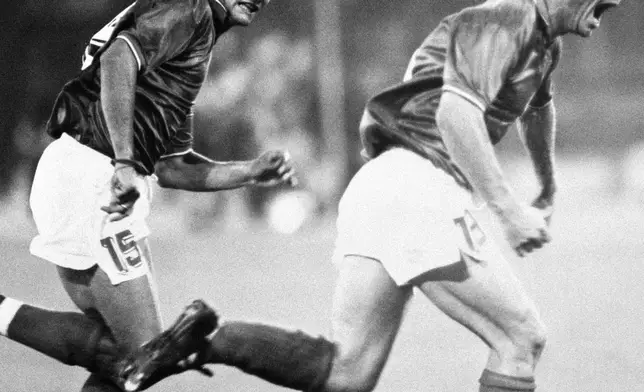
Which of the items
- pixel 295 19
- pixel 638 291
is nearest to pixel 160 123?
pixel 638 291

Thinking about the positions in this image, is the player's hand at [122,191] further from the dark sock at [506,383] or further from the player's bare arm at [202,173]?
the dark sock at [506,383]

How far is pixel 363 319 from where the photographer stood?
2555 mm

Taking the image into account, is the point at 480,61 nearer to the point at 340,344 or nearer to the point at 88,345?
the point at 340,344

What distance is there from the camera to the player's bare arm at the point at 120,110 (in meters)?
2.81

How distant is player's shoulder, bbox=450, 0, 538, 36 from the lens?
2.54 m

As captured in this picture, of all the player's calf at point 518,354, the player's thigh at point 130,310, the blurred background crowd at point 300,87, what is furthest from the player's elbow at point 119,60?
the blurred background crowd at point 300,87

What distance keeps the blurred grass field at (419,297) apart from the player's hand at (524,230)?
1.26 m

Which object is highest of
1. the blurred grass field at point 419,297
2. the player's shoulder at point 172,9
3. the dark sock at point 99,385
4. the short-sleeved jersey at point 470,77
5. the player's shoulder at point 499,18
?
the player's shoulder at point 172,9

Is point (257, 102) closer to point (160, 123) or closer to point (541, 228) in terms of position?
point (160, 123)

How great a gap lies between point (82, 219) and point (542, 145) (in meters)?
1.15

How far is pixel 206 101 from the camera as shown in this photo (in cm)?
620

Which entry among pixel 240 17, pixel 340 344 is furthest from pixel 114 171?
pixel 340 344

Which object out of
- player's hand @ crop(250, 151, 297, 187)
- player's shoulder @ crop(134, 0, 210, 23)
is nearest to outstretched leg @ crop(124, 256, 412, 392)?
player's hand @ crop(250, 151, 297, 187)

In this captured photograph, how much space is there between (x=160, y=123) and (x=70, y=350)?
61cm
